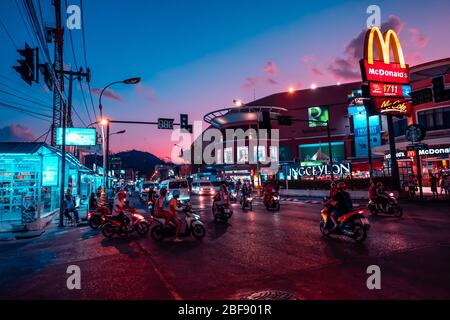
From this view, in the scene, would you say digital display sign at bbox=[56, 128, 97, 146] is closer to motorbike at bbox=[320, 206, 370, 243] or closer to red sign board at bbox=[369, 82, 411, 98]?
motorbike at bbox=[320, 206, 370, 243]

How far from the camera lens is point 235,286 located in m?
5.39

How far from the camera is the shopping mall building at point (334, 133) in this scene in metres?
31.6

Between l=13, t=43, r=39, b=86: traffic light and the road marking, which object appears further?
l=13, t=43, r=39, b=86: traffic light

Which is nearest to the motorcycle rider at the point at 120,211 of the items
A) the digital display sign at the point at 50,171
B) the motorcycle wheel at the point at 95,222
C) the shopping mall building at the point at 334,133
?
the motorcycle wheel at the point at 95,222

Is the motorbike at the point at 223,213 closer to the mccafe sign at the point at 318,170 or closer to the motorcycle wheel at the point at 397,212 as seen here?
the motorcycle wheel at the point at 397,212

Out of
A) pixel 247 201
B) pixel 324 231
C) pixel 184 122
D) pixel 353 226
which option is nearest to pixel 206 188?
pixel 184 122

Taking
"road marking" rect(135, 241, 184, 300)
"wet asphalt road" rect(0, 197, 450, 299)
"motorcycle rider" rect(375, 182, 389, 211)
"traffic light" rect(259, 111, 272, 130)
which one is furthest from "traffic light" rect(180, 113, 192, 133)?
"road marking" rect(135, 241, 184, 300)

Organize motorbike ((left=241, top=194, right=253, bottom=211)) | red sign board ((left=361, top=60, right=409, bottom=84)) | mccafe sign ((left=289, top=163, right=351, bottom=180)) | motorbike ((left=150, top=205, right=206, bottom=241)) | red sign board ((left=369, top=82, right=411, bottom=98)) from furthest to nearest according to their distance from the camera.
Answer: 1. mccafe sign ((left=289, top=163, right=351, bottom=180))
2. red sign board ((left=369, top=82, right=411, bottom=98))
3. red sign board ((left=361, top=60, right=409, bottom=84))
4. motorbike ((left=241, top=194, right=253, bottom=211))
5. motorbike ((left=150, top=205, right=206, bottom=241))

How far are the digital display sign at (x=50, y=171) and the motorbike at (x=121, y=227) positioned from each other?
27.1 feet

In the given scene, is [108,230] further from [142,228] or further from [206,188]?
[206,188]

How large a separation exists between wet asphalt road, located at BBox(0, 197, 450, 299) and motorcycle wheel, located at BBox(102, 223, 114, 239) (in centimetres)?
55

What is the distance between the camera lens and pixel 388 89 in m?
26.4

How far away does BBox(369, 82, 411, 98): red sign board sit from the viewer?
25.9 m
